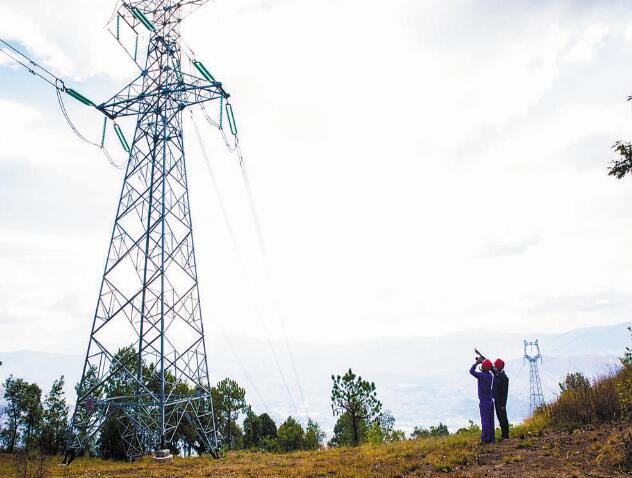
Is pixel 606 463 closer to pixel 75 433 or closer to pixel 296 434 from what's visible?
pixel 75 433

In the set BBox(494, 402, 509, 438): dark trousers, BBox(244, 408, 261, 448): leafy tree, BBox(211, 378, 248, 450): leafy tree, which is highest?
BBox(494, 402, 509, 438): dark trousers

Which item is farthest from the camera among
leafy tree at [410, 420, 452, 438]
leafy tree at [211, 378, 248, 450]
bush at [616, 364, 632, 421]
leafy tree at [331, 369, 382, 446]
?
leafy tree at [211, 378, 248, 450]

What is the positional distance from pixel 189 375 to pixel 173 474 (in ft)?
21.4

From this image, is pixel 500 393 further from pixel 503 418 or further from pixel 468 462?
pixel 468 462

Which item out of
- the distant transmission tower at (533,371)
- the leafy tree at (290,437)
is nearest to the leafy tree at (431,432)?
the leafy tree at (290,437)

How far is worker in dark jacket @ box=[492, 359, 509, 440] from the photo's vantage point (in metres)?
13.8

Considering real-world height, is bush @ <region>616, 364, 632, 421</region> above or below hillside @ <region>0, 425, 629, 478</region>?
above

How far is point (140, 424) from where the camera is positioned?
1922cm

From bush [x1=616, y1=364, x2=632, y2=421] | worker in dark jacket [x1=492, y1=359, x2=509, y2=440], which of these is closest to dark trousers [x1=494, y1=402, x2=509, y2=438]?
worker in dark jacket [x1=492, y1=359, x2=509, y2=440]

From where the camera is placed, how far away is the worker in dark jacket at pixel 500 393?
13828 millimetres

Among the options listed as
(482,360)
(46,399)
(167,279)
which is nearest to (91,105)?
(167,279)

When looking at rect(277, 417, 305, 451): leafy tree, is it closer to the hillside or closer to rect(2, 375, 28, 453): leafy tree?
rect(2, 375, 28, 453): leafy tree

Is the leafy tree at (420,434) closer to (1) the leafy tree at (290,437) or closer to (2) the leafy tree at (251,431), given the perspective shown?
(1) the leafy tree at (290,437)

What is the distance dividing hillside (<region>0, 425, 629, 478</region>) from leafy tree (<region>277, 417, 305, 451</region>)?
32391 millimetres
